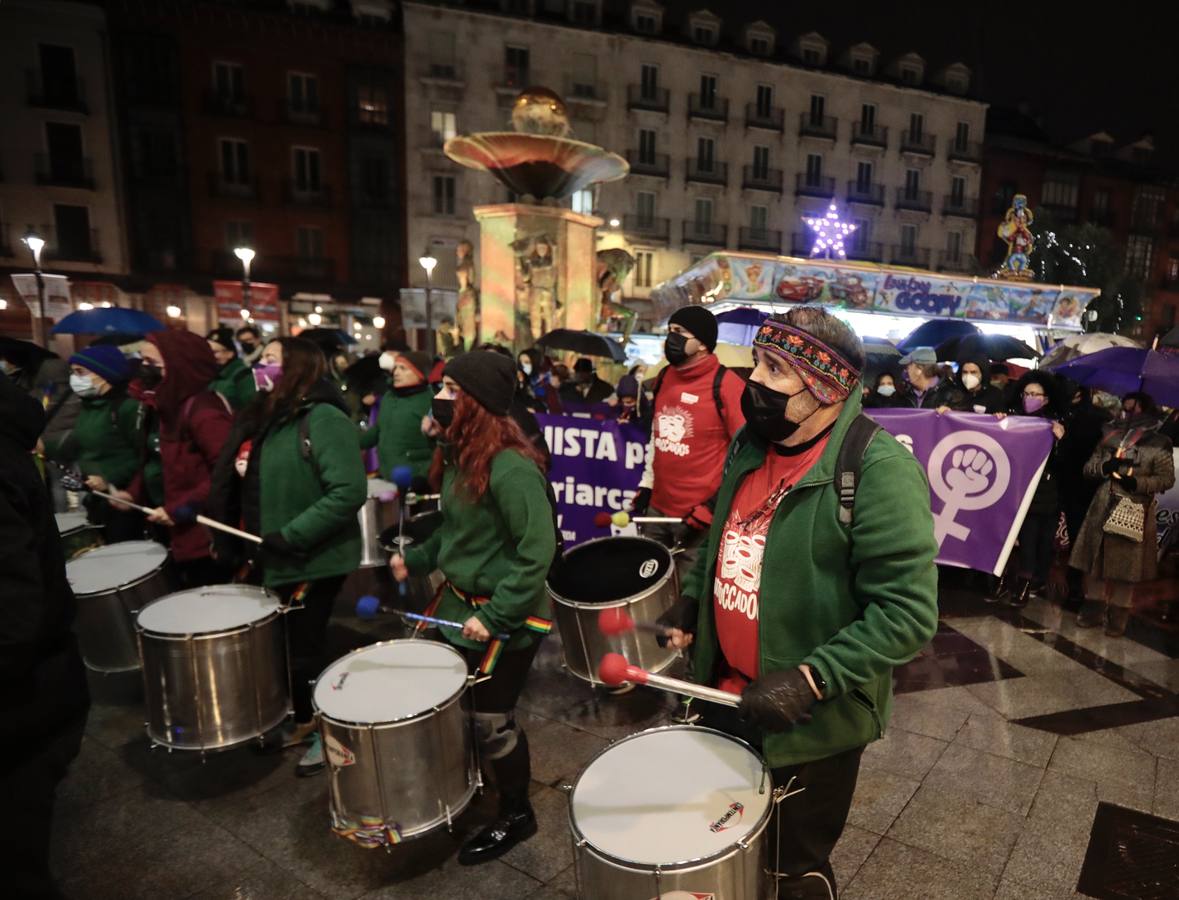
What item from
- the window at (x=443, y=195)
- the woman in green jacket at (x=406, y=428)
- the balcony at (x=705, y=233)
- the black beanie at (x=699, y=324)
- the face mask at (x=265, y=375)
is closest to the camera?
the black beanie at (x=699, y=324)

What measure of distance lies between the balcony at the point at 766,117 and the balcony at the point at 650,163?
543cm

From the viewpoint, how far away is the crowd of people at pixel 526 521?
5.94 feet

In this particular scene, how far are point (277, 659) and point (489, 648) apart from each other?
53.0 inches

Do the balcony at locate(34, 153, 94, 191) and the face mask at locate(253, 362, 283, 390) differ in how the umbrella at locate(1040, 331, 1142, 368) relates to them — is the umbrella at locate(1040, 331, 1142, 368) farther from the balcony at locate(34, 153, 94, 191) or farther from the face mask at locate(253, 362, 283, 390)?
the balcony at locate(34, 153, 94, 191)

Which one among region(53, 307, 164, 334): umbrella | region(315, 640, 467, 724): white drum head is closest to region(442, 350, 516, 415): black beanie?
region(315, 640, 467, 724): white drum head

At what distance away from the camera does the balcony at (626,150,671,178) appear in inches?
1394

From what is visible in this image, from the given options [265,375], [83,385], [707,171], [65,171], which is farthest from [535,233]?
[65,171]

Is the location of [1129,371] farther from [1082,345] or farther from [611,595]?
[611,595]

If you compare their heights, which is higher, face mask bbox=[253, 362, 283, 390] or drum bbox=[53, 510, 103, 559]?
face mask bbox=[253, 362, 283, 390]

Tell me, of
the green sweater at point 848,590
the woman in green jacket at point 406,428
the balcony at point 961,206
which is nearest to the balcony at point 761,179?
the balcony at point 961,206

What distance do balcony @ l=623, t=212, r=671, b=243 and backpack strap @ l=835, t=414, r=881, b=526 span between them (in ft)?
116

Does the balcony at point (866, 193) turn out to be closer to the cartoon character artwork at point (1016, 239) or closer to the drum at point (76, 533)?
the cartoon character artwork at point (1016, 239)

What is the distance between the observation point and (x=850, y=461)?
6.15 feet

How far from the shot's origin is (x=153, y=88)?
3130 centimetres
